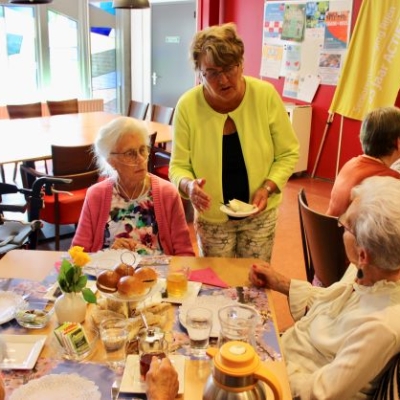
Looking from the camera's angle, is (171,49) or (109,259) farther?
(171,49)

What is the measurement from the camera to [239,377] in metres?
0.89

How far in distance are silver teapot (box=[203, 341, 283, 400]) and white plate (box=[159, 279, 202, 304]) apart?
2.15 feet

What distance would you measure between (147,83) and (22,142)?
4275mm

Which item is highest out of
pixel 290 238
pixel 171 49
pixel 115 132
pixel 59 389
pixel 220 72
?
pixel 171 49

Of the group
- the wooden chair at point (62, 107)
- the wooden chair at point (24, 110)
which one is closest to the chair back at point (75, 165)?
the wooden chair at point (24, 110)

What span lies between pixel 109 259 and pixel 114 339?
0.55 metres

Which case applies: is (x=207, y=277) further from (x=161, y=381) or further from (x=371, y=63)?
(x=371, y=63)

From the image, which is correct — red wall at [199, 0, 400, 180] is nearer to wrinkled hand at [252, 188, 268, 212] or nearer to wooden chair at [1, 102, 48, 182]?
wooden chair at [1, 102, 48, 182]

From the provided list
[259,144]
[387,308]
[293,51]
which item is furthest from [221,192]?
[293,51]

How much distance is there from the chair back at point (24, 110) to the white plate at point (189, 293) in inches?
Result: 186

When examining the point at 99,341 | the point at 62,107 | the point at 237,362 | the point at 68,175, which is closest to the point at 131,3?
the point at 62,107

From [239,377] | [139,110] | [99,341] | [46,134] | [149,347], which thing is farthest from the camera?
[139,110]

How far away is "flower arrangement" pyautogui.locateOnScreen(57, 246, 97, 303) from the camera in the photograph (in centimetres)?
141

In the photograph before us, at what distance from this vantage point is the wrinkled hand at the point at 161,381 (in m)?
A: 1.09
